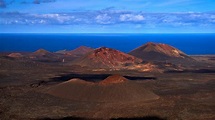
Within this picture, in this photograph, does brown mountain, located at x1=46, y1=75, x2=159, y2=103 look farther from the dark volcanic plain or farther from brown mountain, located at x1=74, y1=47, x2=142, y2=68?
brown mountain, located at x1=74, y1=47, x2=142, y2=68

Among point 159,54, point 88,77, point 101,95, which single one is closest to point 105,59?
point 88,77

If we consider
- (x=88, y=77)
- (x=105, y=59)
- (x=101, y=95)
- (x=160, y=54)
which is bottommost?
(x=88, y=77)

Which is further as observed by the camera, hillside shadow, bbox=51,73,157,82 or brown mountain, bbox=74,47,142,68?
brown mountain, bbox=74,47,142,68

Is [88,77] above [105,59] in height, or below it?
below

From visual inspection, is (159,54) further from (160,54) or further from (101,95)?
(101,95)

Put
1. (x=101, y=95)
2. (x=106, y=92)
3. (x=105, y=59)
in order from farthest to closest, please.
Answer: (x=105, y=59) < (x=106, y=92) < (x=101, y=95)

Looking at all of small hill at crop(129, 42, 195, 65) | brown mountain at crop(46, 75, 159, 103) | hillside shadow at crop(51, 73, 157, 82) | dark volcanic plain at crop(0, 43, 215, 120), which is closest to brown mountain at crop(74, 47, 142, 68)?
dark volcanic plain at crop(0, 43, 215, 120)
